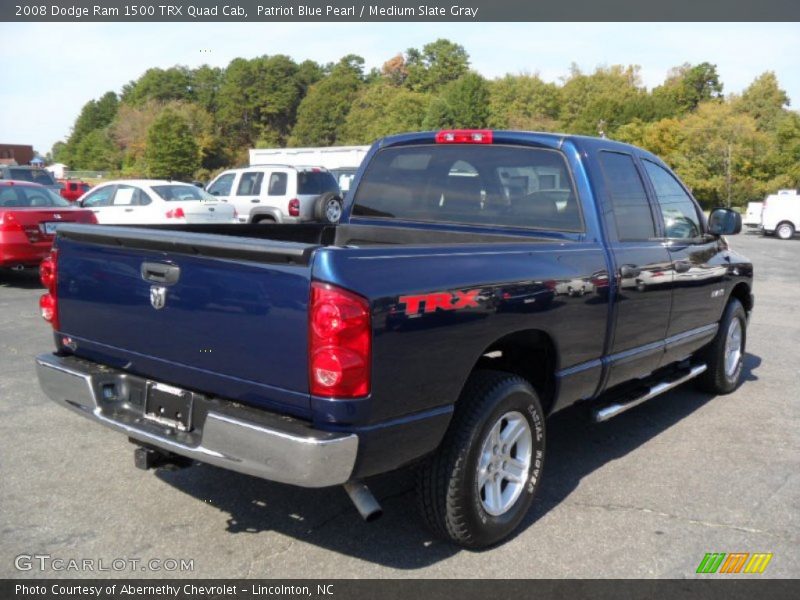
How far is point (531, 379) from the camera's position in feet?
13.0

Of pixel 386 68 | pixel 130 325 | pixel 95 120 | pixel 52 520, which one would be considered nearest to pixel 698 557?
pixel 130 325

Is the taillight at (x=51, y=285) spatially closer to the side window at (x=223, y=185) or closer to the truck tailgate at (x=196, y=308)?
the truck tailgate at (x=196, y=308)

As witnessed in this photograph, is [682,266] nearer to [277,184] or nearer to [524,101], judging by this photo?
[277,184]

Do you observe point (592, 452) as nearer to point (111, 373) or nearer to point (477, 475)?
point (477, 475)

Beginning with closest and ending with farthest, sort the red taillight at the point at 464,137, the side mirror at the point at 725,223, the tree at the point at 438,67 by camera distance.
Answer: the red taillight at the point at 464,137, the side mirror at the point at 725,223, the tree at the point at 438,67

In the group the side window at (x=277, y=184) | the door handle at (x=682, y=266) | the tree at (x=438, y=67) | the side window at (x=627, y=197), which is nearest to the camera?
the side window at (x=627, y=197)

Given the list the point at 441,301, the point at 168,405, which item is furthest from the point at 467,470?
the point at 168,405

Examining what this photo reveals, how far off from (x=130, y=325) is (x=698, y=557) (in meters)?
2.80

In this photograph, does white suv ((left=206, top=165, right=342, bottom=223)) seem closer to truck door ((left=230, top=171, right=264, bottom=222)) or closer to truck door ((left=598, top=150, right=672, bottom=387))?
truck door ((left=230, top=171, right=264, bottom=222))

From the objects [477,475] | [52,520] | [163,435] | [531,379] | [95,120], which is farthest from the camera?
[95,120]

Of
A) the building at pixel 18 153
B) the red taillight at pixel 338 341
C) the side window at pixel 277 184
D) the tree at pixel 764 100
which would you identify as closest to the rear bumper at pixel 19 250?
the side window at pixel 277 184

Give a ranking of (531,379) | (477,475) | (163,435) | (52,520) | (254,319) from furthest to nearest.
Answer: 1. (531,379)
2. (52,520)
3. (477,475)
4. (163,435)
5. (254,319)

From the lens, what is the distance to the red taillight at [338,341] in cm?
266

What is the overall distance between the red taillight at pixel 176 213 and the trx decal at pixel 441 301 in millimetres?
12652
